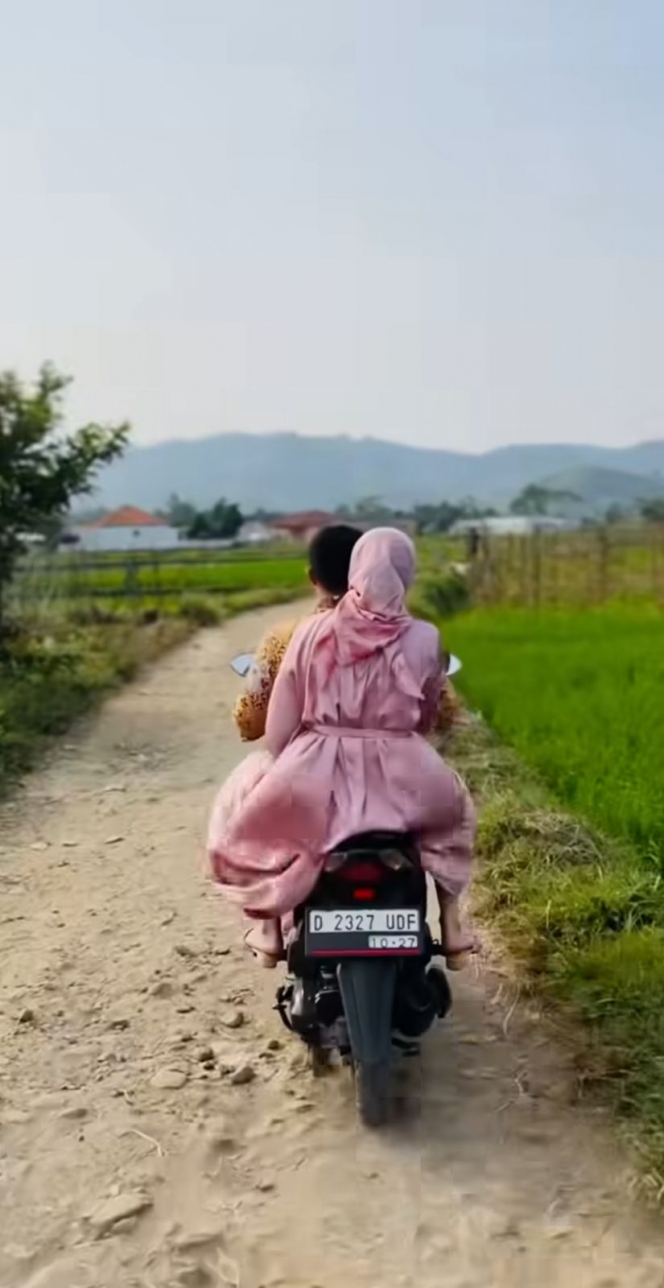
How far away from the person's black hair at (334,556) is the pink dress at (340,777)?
0.22 m

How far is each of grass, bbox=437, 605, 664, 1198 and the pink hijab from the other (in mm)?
1188

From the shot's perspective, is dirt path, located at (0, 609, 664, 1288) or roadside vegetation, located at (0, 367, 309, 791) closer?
dirt path, located at (0, 609, 664, 1288)

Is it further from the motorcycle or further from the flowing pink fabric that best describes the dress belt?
the motorcycle

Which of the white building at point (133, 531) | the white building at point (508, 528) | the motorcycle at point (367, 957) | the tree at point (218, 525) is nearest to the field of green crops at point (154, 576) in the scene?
the white building at point (133, 531)

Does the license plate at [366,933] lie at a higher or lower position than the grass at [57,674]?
higher

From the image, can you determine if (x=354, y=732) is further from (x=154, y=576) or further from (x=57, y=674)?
Result: (x=154, y=576)

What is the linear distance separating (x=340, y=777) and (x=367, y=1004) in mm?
567

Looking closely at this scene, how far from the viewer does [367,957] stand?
3484 mm

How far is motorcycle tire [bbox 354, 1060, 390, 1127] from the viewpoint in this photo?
3.49 m

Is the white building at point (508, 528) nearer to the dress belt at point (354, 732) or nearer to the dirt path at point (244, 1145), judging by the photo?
the dirt path at point (244, 1145)

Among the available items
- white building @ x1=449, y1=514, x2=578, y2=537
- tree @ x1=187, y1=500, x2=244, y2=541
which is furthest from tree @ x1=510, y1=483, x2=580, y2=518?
tree @ x1=187, y1=500, x2=244, y2=541

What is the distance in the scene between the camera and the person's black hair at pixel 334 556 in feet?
13.1

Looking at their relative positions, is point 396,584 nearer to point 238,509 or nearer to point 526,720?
point 526,720

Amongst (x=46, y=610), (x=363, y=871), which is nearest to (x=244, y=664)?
(x=363, y=871)
